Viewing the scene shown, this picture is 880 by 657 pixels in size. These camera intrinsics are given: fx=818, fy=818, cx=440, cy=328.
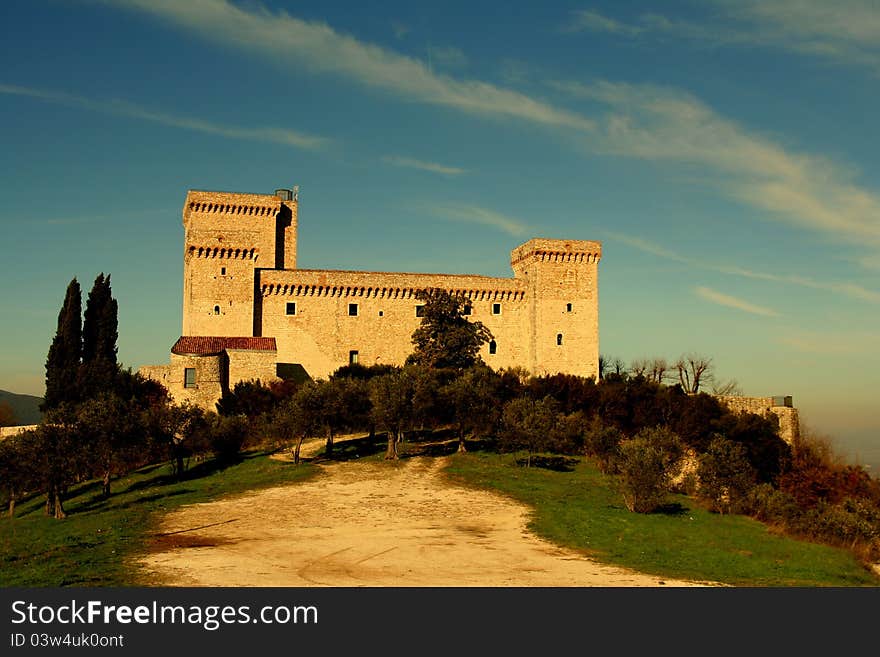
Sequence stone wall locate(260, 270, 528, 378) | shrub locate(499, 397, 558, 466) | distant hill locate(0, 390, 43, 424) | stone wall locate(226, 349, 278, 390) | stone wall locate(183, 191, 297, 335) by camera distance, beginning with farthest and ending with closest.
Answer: distant hill locate(0, 390, 43, 424) < stone wall locate(260, 270, 528, 378) < stone wall locate(183, 191, 297, 335) < stone wall locate(226, 349, 278, 390) < shrub locate(499, 397, 558, 466)

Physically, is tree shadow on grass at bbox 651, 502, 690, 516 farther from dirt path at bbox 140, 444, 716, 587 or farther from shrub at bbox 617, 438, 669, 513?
dirt path at bbox 140, 444, 716, 587

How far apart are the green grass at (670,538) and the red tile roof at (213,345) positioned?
16.4 meters

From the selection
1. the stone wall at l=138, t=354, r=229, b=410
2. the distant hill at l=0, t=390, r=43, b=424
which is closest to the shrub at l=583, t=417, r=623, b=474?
the stone wall at l=138, t=354, r=229, b=410

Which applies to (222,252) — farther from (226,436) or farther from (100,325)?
(226,436)

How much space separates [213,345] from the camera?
134 feet

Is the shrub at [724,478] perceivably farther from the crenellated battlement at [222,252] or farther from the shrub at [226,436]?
the crenellated battlement at [222,252]

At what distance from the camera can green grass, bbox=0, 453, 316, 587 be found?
554 inches

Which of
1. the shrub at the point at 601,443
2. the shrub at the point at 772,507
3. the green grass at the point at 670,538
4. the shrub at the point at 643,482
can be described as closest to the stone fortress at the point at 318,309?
the shrub at the point at 601,443

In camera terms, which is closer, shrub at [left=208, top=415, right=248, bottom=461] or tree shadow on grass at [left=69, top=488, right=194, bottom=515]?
tree shadow on grass at [left=69, top=488, right=194, bottom=515]

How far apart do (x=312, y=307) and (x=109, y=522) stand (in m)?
27.3

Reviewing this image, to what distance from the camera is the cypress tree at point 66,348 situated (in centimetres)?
4016

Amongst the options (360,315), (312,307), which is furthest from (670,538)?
(312,307)

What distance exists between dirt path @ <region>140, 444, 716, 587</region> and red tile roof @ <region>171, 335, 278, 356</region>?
1621cm

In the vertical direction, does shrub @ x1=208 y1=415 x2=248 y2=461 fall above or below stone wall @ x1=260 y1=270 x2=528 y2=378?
below
